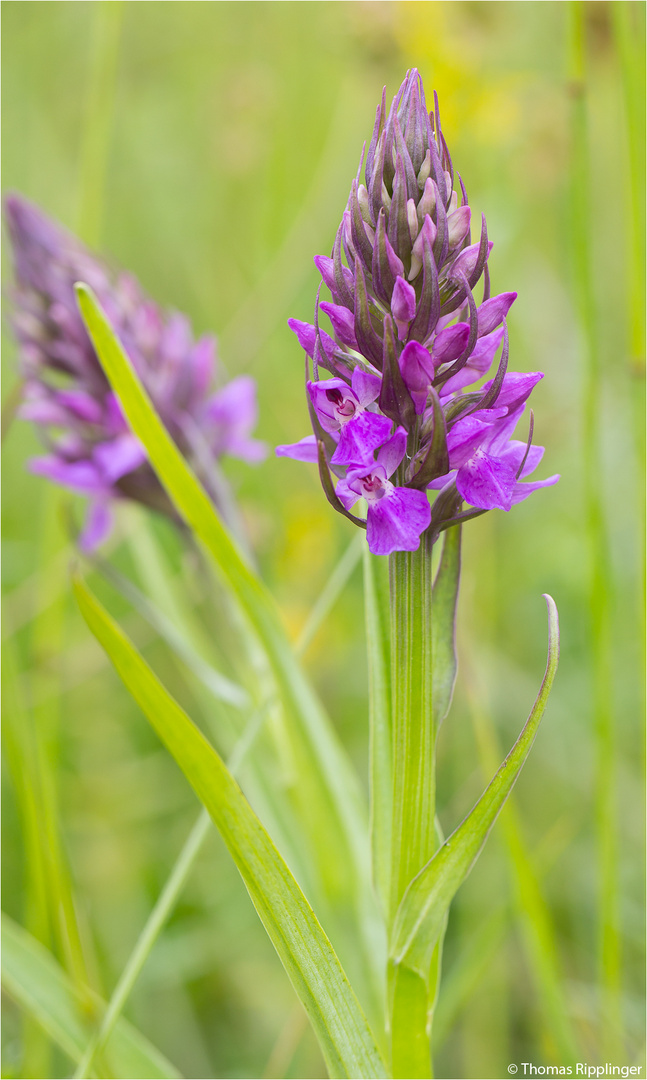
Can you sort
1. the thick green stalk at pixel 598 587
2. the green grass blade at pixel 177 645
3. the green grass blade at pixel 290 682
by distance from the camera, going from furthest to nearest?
A: the green grass blade at pixel 177 645 → the thick green stalk at pixel 598 587 → the green grass blade at pixel 290 682

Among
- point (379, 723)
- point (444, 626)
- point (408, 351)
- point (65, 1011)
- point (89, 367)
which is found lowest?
point (65, 1011)

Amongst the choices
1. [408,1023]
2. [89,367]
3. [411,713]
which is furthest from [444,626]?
[89,367]

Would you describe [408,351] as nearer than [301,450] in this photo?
Yes

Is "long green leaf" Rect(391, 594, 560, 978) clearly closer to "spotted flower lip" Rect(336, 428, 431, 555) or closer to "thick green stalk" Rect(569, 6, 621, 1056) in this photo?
"spotted flower lip" Rect(336, 428, 431, 555)

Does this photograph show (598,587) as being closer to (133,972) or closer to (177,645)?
(177,645)

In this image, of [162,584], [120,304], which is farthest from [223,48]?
[162,584]

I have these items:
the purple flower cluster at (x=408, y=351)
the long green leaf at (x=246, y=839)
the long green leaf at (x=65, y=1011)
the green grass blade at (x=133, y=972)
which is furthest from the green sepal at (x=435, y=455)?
the long green leaf at (x=65, y=1011)

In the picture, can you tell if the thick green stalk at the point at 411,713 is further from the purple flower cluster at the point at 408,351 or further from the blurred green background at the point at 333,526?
the blurred green background at the point at 333,526
